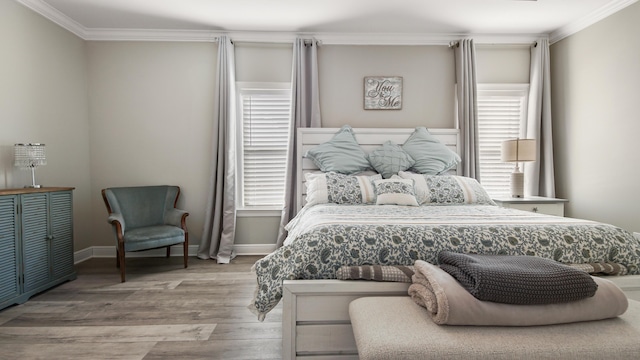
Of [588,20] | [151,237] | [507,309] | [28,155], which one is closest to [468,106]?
[588,20]

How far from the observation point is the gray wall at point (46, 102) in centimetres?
286

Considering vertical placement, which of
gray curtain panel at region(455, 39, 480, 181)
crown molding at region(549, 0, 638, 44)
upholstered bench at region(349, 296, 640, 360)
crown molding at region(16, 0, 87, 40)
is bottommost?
upholstered bench at region(349, 296, 640, 360)

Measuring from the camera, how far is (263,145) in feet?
13.3

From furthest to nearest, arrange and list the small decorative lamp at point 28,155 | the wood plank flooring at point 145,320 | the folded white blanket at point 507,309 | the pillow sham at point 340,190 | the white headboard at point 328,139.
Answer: the white headboard at point 328,139 < the pillow sham at point 340,190 < the small decorative lamp at point 28,155 < the wood plank flooring at point 145,320 < the folded white blanket at point 507,309

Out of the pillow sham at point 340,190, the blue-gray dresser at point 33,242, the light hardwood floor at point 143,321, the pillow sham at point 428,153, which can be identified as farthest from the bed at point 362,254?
the blue-gray dresser at point 33,242

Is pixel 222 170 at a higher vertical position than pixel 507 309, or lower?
higher

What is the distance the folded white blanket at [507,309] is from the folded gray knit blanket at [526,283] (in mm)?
24

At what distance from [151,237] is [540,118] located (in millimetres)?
4539

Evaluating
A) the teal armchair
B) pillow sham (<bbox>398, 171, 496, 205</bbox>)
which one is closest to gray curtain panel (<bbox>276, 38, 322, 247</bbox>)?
the teal armchair

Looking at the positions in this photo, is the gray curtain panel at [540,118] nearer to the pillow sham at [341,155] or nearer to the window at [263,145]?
the pillow sham at [341,155]

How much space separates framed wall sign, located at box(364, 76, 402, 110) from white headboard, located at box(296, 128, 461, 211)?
36cm

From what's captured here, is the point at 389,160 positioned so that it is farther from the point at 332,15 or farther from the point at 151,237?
the point at 151,237

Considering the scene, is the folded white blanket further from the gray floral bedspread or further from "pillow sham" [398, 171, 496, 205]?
"pillow sham" [398, 171, 496, 205]

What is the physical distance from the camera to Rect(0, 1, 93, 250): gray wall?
113 inches
